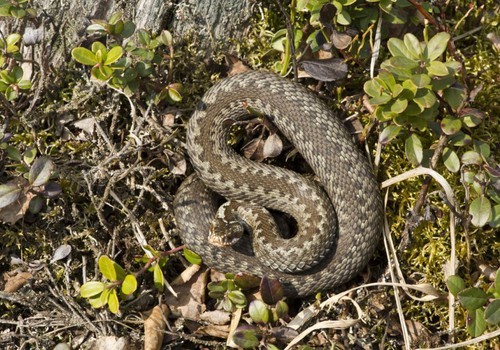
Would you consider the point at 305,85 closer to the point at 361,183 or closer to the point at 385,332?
the point at 361,183

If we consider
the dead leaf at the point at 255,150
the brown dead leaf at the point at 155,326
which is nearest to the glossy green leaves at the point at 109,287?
the brown dead leaf at the point at 155,326

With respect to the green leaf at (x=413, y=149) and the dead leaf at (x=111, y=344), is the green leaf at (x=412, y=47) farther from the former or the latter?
the dead leaf at (x=111, y=344)

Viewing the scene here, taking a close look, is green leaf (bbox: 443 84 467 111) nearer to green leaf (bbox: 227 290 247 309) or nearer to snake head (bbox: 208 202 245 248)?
snake head (bbox: 208 202 245 248)

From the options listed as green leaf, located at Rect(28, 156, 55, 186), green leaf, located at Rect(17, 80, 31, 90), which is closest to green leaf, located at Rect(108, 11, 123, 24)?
green leaf, located at Rect(17, 80, 31, 90)

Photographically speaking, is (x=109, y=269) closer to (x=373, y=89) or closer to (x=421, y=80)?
(x=373, y=89)

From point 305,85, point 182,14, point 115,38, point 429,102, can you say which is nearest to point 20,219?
point 115,38
